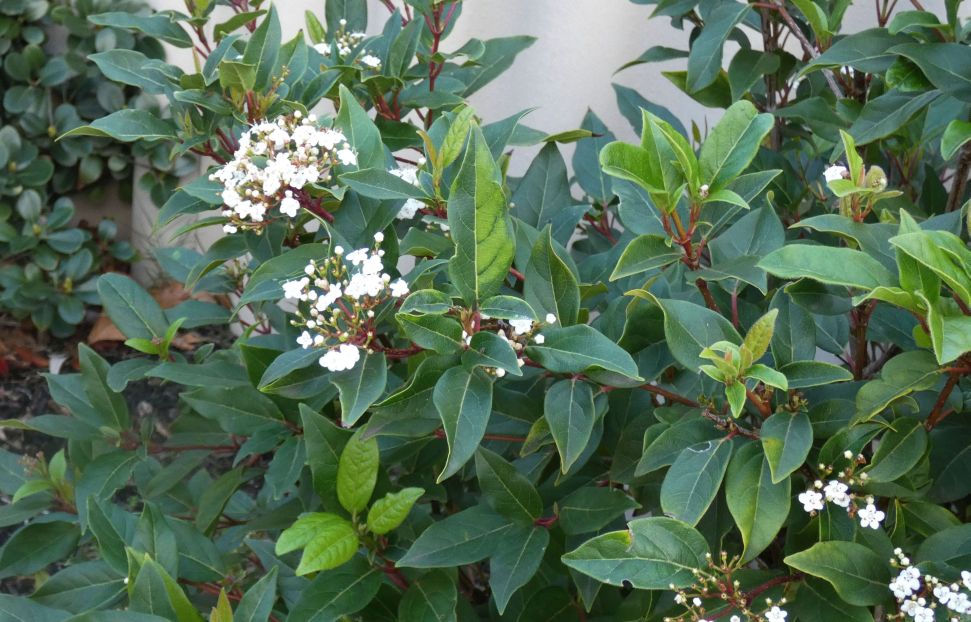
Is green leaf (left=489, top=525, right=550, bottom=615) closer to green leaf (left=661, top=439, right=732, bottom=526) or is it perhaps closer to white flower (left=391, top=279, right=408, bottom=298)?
green leaf (left=661, top=439, right=732, bottom=526)

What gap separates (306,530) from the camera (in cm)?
100

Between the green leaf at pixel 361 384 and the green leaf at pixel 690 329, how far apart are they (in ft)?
0.84

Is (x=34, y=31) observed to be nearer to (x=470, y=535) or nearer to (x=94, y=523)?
(x=94, y=523)

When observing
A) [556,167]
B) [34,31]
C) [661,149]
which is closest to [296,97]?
[556,167]

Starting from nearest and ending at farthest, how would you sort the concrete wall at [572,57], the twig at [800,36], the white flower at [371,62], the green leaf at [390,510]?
the green leaf at [390,510]
the white flower at [371,62]
the twig at [800,36]
the concrete wall at [572,57]

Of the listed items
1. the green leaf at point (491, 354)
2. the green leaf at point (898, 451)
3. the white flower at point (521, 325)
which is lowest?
the green leaf at point (898, 451)

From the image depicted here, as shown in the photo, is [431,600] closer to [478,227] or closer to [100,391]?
[478,227]

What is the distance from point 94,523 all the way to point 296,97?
582 mm

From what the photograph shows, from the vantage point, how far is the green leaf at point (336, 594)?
1.02m

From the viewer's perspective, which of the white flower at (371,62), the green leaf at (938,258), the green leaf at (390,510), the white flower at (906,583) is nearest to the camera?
the green leaf at (938,258)

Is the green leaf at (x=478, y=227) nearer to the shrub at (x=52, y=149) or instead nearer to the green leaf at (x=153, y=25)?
the green leaf at (x=153, y=25)

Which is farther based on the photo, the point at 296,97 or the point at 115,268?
the point at 115,268

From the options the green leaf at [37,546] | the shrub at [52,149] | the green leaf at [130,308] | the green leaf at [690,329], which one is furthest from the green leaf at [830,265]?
the shrub at [52,149]

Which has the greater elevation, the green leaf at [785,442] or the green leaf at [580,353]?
the green leaf at [580,353]
